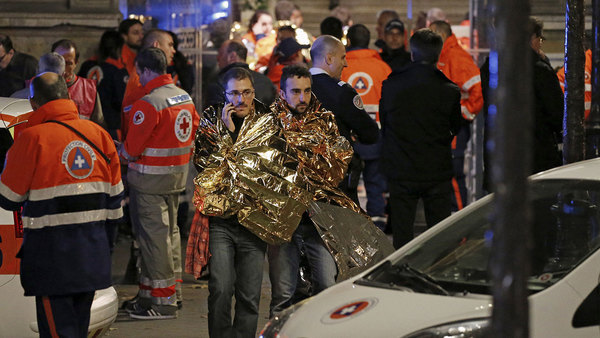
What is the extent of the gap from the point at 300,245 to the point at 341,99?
1.14 m

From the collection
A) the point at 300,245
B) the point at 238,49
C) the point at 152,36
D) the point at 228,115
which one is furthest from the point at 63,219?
the point at 238,49

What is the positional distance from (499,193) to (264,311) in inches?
219

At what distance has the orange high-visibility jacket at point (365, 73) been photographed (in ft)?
35.8

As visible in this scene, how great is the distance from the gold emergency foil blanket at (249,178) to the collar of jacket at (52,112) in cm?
96

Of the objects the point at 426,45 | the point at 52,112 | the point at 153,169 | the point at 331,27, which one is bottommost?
the point at 153,169

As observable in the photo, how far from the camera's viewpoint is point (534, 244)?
537 cm

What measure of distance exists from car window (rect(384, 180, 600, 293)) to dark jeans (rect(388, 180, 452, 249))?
2971mm

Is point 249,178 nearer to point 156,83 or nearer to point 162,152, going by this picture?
point 162,152

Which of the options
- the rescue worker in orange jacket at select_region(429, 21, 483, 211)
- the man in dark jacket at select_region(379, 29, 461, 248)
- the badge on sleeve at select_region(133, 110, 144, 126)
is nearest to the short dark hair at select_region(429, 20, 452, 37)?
the rescue worker in orange jacket at select_region(429, 21, 483, 211)

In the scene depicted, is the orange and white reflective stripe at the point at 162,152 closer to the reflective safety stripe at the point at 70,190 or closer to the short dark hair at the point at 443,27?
the reflective safety stripe at the point at 70,190

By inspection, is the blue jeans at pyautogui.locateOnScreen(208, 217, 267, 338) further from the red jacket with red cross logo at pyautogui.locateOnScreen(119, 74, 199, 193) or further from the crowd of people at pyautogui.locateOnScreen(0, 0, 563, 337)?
the red jacket with red cross logo at pyautogui.locateOnScreen(119, 74, 199, 193)

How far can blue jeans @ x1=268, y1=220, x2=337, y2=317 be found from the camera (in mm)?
7180

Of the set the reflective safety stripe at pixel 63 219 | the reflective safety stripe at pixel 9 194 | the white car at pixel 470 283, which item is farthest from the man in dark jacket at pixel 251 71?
the white car at pixel 470 283

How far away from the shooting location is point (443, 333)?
185 inches
